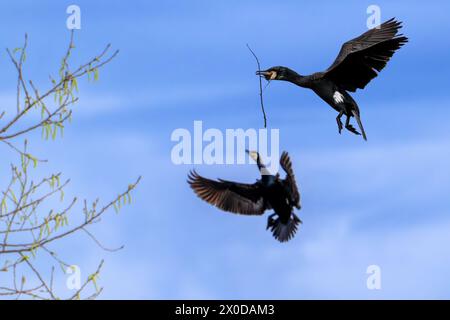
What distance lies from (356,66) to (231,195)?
2155 mm

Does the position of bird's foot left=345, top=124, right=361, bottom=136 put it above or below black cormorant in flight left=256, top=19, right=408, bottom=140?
below

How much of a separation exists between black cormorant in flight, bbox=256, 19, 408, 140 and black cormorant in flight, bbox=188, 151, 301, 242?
1285 mm

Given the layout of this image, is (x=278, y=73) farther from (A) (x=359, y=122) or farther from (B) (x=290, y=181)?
(B) (x=290, y=181)

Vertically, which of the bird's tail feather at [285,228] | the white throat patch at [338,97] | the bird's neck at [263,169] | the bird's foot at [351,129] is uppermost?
the white throat patch at [338,97]

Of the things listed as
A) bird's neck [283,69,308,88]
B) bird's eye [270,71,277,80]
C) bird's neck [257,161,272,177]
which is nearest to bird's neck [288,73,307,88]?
bird's neck [283,69,308,88]

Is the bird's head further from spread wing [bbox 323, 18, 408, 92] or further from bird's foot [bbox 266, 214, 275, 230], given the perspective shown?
bird's foot [bbox 266, 214, 275, 230]

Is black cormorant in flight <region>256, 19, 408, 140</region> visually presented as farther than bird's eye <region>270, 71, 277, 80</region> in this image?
Yes

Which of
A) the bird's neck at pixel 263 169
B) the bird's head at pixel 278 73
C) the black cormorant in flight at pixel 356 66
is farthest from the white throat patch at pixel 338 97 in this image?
the bird's neck at pixel 263 169

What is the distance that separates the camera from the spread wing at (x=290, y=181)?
5.02m

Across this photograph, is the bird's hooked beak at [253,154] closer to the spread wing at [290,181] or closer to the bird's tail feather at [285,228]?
the spread wing at [290,181]

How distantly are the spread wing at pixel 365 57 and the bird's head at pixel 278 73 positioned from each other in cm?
79

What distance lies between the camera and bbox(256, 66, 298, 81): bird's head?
664 centimetres

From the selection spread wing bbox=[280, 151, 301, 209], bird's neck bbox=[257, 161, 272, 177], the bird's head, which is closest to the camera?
spread wing bbox=[280, 151, 301, 209]

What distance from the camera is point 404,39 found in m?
7.54
